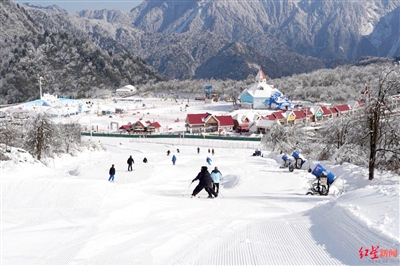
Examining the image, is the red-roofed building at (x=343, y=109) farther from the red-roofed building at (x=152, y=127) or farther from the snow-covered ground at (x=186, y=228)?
the snow-covered ground at (x=186, y=228)

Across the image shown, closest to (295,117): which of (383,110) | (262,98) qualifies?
(262,98)

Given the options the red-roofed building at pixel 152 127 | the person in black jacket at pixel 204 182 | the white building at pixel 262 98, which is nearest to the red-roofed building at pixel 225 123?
the red-roofed building at pixel 152 127

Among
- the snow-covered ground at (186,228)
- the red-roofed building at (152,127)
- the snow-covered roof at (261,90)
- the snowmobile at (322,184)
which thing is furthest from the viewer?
the snow-covered roof at (261,90)

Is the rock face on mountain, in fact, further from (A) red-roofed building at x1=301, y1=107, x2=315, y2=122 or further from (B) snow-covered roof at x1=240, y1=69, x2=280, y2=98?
(A) red-roofed building at x1=301, y1=107, x2=315, y2=122

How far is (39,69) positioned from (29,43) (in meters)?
16.7

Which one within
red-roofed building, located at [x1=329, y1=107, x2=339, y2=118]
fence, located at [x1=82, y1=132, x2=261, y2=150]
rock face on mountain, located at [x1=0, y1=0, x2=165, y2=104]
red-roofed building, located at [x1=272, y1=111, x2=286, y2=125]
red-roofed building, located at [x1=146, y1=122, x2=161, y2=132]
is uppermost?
rock face on mountain, located at [x1=0, y1=0, x2=165, y2=104]

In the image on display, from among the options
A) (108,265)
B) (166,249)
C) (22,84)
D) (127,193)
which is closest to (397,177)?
(127,193)

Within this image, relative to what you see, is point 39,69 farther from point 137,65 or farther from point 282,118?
point 282,118

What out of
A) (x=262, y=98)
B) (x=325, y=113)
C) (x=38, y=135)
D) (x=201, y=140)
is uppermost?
(x=262, y=98)

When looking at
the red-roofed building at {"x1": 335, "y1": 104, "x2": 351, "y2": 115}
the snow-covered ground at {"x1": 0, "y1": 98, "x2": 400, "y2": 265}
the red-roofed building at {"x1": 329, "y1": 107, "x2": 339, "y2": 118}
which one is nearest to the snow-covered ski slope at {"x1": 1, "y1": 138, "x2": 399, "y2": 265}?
the snow-covered ground at {"x1": 0, "y1": 98, "x2": 400, "y2": 265}

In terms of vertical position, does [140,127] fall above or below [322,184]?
above

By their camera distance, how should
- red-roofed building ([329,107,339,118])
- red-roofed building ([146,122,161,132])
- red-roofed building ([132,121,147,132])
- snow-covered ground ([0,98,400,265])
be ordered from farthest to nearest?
red-roofed building ([329,107,339,118]) → red-roofed building ([146,122,161,132]) → red-roofed building ([132,121,147,132]) → snow-covered ground ([0,98,400,265])

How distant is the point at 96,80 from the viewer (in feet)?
510

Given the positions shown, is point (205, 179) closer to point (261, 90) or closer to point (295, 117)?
point (295, 117)
